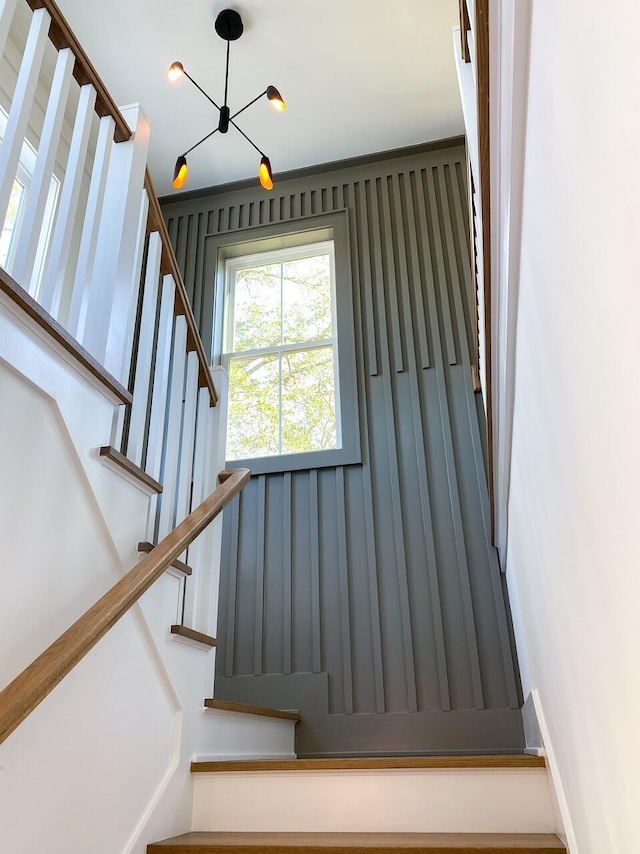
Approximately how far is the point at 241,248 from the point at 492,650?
3022mm

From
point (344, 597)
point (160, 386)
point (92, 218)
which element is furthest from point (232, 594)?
point (92, 218)

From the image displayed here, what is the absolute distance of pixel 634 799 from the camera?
2.49 ft

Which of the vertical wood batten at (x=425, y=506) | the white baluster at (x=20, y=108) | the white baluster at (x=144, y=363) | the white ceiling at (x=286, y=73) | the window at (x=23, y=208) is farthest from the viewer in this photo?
the white ceiling at (x=286, y=73)

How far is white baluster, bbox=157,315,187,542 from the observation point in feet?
6.49

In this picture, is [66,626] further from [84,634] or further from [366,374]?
[366,374]

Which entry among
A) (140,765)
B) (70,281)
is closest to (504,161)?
(140,765)

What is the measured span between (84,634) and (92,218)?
3.64ft

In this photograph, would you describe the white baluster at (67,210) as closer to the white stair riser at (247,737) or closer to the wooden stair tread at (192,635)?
the wooden stair tread at (192,635)

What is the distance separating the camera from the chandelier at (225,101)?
9.59ft

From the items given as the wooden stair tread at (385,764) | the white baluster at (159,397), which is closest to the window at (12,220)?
the white baluster at (159,397)

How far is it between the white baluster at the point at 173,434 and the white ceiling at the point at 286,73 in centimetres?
225

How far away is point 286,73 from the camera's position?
3.84 metres

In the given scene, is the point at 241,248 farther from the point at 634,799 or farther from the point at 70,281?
the point at 634,799

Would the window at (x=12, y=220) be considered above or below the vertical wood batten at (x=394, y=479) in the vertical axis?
above
